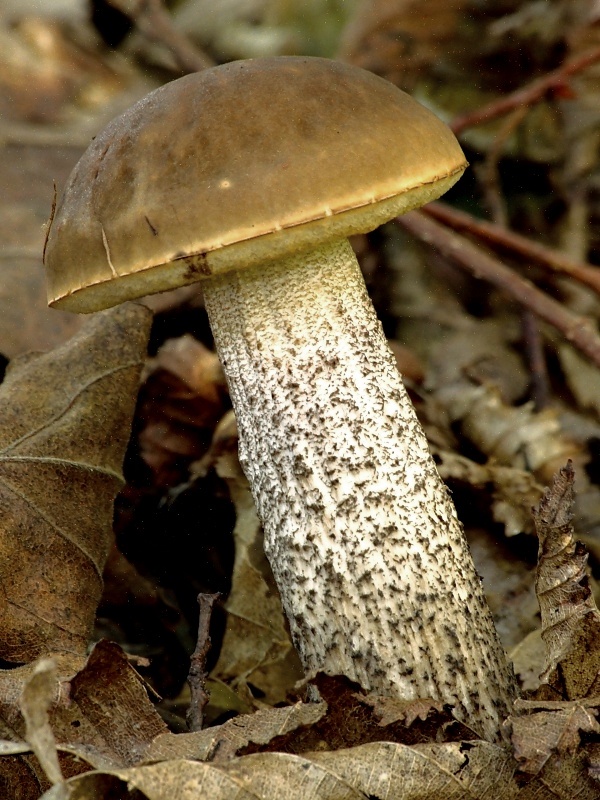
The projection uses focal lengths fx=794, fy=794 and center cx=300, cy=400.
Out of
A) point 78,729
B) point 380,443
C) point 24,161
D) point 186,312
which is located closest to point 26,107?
point 24,161

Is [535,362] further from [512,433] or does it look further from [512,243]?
[512,433]

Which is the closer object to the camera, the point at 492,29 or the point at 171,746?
the point at 171,746

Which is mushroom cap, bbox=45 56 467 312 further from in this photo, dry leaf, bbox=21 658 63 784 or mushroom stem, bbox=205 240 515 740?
dry leaf, bbox=21 658 63 784

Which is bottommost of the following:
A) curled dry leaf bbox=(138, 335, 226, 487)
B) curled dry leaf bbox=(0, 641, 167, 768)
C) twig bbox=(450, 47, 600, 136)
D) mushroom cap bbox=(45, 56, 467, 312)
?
curled dry leaf bbox=(138, 335, 226, 487)

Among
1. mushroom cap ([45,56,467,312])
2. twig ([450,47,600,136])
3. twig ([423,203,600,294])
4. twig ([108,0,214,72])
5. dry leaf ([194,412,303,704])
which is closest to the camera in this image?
mushroom cap ([45,56,467,312])

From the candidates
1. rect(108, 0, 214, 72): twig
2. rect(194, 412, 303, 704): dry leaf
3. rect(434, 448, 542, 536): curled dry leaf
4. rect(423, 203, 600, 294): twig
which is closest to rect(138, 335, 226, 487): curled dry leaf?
rect(194, 412, 303, 704): dry leaf

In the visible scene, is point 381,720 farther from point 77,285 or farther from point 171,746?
point 77,285

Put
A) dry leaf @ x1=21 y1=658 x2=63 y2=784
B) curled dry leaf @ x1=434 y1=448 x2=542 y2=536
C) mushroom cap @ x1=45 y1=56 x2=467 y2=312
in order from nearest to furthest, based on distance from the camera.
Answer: dry leaf @ x1=21 y1=658 x2=63 y2=784, mushroom cap @ x1=45 y1=56 x2=467 y2=312, curled dry leaf @ x1=434 y1=448 x2=542 y2=536
